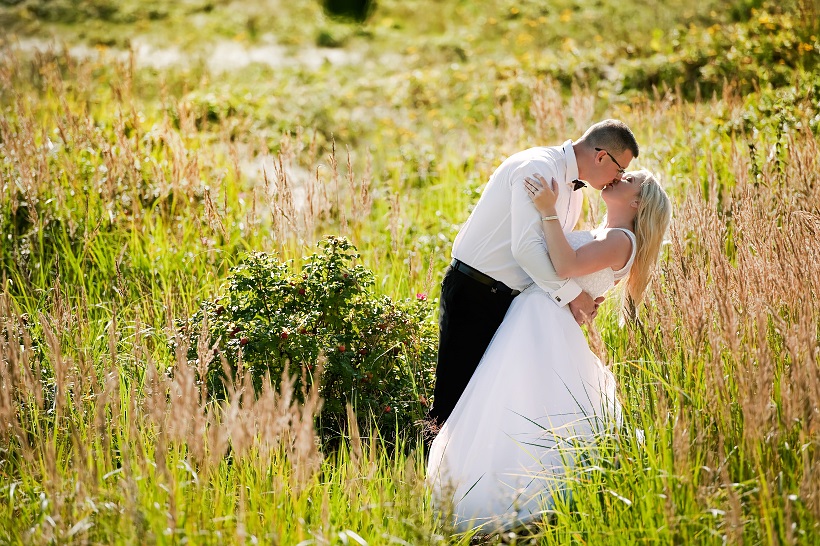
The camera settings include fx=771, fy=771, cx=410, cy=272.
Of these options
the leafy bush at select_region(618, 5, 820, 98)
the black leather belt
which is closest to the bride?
the black leather belt

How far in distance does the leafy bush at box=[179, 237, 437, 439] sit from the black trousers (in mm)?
255

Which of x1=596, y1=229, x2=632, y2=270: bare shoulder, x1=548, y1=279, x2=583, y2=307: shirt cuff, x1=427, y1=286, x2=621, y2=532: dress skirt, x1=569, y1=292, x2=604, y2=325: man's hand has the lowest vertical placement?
x1=427, y1=286, x2=621, y2=532: dress skirt

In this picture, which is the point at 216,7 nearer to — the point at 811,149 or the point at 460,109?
the point at 460,109

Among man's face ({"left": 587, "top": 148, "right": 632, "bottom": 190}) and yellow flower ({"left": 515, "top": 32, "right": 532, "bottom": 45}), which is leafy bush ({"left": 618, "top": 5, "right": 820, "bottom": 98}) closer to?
yellow flower ({"left": 515, "top": 32, "right": 532, "bottom": 45})

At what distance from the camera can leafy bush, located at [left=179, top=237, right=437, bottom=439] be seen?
3662mm

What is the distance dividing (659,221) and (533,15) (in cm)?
1133

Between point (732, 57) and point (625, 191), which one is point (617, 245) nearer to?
point (625, 191)

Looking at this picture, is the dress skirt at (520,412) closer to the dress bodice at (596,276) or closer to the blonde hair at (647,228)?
the dress bodice at (596,276)

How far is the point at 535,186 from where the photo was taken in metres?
3.33

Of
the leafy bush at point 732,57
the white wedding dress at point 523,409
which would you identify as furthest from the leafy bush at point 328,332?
the leafy bush at point 732,57

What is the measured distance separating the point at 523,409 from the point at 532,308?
0.45 m

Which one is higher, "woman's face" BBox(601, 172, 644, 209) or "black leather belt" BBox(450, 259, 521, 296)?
"woman's face" BBox(601, 172, 644, 209)

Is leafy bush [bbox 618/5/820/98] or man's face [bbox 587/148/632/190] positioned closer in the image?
man's face [bbox 587/148/632/190]

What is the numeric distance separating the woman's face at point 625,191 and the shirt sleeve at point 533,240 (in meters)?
0.27
